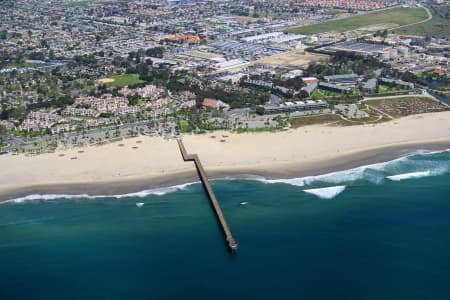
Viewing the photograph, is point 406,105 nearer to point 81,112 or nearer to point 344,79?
point 344,79

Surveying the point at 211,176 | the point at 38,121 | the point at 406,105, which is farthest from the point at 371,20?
the point at 211,176

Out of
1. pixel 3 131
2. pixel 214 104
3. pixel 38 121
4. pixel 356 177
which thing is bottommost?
pixel 356 177

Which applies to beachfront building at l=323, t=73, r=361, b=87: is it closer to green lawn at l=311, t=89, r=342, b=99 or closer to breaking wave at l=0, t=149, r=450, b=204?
green lawn at l=311, t=89, r=342, b=99

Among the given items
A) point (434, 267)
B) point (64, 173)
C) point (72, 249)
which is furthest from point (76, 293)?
point (434, 267)

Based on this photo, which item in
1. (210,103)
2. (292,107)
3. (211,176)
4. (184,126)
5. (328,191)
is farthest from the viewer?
(210,103)

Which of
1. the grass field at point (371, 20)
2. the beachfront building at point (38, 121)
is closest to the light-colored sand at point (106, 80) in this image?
the beachfront building at point (38, 121)

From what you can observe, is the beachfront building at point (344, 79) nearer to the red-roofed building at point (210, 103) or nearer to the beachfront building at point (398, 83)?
the beachfront building at point (398, 83)
